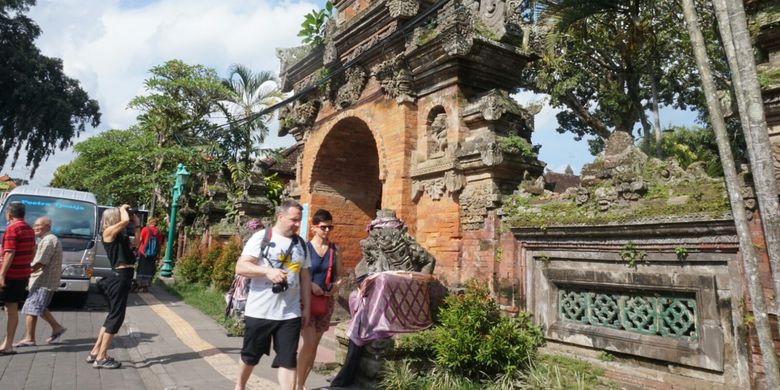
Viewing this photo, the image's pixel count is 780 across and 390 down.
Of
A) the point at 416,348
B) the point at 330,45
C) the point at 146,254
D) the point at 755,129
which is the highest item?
the point at 330,45

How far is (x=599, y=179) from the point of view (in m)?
4.96

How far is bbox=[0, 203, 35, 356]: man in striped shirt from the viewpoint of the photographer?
5512 mm

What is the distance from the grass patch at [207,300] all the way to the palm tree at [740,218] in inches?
254

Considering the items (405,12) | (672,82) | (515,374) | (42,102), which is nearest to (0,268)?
(515,374)

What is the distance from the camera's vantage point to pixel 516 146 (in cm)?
616

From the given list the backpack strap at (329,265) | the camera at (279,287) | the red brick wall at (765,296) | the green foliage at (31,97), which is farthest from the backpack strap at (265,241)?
the green foliage at (31,97)

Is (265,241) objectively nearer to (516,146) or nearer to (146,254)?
(516,146)

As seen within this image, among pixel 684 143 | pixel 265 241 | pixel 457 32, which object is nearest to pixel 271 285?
pixel 265 241

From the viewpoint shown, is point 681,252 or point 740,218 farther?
point 681,252

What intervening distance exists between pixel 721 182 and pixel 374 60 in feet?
19.6

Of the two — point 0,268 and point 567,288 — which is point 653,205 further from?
point 0,268

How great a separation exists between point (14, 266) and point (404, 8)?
635cm

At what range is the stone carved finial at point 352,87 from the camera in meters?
8.84

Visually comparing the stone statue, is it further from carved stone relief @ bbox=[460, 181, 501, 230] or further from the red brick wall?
the red brick wall
